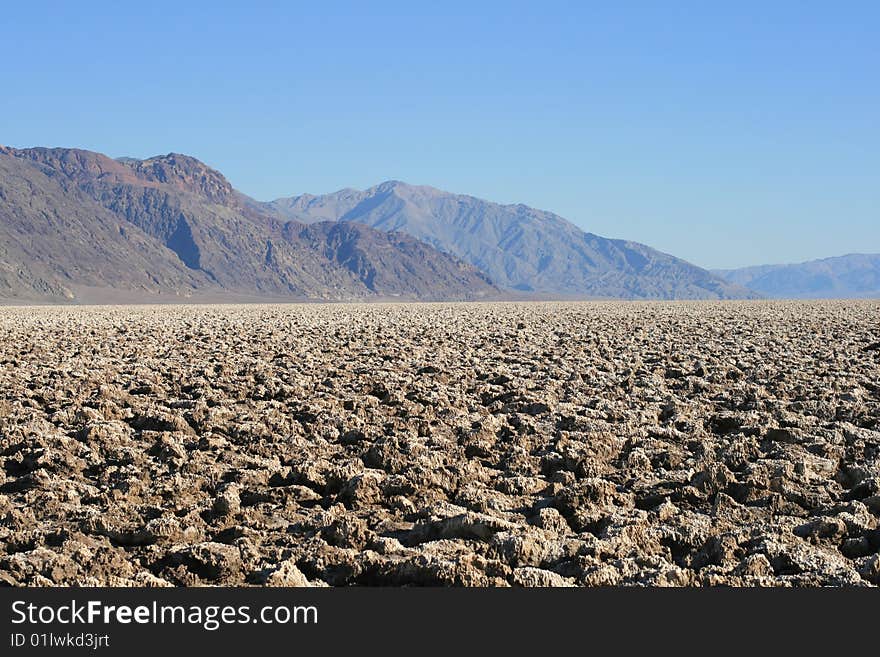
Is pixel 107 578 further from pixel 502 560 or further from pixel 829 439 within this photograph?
pixel 829 439

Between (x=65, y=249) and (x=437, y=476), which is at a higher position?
(x=65, y=249)

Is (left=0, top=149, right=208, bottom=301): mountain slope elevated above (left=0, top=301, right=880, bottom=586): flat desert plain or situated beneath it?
elevated above

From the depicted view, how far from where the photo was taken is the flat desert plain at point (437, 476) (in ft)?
15.5

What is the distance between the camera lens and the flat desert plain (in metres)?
4.73

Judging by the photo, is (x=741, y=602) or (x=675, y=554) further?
(x=675, y=554)

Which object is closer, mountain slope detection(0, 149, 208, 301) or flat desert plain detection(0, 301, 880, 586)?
flat desert plain detection(0, 301, 880, 586)

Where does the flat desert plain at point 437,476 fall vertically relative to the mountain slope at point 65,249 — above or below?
below

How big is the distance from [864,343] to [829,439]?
10.8 meters

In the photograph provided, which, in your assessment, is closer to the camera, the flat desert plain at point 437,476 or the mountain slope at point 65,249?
the flat desert plain at point 437,476

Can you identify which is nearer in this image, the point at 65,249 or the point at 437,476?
the point at 437,476

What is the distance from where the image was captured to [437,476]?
639 cm

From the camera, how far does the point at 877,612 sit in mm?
4105

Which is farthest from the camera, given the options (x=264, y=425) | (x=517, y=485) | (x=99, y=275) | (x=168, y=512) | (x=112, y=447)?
(x=99, y=275)

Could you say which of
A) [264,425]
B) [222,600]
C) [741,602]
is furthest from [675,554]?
[264,425]
